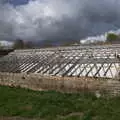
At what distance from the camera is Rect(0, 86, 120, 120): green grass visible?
55.4 ft

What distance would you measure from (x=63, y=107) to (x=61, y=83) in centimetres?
718

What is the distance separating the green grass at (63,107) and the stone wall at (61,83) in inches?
36.4

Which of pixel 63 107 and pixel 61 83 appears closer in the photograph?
pixel 63 107

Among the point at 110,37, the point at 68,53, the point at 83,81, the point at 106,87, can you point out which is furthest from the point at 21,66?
the point at 110,37

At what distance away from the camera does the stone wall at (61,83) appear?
22.5 m

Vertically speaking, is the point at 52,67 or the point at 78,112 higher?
the point at 52,67

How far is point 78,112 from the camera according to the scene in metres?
18.0

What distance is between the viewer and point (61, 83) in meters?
26.1

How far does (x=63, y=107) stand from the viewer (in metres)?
19.0

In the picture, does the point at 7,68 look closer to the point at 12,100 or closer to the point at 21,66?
A: the point at 21,66

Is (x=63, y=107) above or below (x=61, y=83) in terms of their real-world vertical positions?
below

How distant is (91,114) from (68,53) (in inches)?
678

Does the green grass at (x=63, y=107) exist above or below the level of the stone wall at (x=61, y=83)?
below

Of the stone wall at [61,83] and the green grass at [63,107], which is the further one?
the stone wall at [61,83]
